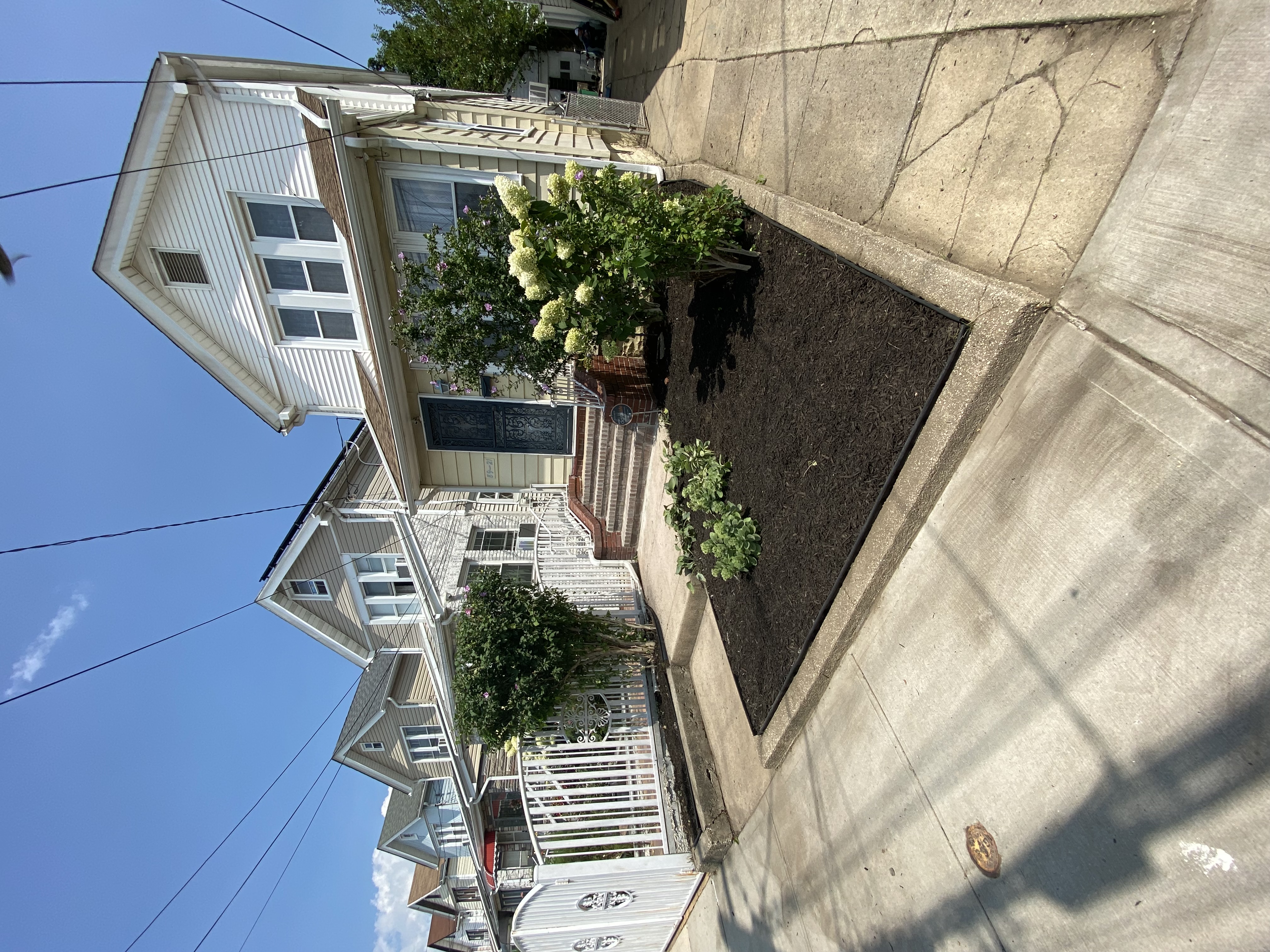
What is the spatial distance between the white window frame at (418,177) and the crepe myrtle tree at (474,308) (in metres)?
1.06

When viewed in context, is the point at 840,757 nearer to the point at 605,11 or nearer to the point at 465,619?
the point at 465,619

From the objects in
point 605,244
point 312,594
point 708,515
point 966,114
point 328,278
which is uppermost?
point 966,114

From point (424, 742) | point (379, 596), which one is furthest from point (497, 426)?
point (424, 742)

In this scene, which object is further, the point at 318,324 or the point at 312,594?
the point at 312,594

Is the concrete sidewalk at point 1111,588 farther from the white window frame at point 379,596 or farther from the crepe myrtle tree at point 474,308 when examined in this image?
the white window frame at point 379,596

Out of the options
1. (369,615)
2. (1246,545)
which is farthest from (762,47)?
A: (369,615)

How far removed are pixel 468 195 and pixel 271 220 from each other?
113 inches

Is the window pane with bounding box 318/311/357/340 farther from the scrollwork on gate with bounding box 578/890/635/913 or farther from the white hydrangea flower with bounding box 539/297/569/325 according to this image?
the scrollwork on gate with bounding box 578/890/635/913

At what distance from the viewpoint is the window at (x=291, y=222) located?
768 cm

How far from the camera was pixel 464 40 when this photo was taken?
1656cm

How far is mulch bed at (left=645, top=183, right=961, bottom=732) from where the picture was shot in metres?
3.51

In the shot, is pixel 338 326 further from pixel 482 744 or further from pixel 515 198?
pixel 482 744

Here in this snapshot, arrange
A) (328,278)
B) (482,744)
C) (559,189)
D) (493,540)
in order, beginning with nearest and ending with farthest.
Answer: (559,189) < (328,278) < (482,744) < (493,540)

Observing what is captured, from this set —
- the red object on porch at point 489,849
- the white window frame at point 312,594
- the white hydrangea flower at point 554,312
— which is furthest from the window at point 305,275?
the red object on porch at point 489,849
